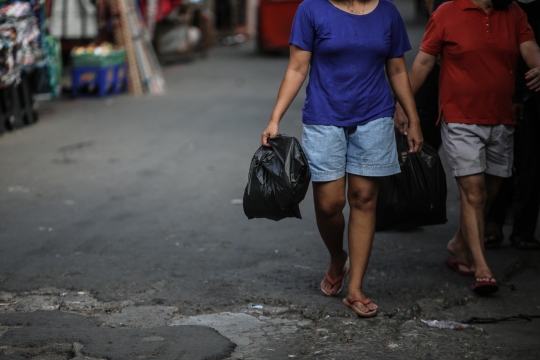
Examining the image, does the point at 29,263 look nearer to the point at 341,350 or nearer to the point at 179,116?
the point at 341,350

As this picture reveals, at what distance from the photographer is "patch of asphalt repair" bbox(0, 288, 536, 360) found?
3.62 metres

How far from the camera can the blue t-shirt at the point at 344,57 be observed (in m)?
3.93

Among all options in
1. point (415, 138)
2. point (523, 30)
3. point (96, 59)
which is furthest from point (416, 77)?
point (96, 59)

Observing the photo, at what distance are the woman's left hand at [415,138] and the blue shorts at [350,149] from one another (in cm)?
16

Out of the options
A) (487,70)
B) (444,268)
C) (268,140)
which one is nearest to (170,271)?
(268,140)

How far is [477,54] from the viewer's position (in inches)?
171

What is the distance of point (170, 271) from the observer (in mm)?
4871

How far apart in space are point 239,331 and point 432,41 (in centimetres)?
198

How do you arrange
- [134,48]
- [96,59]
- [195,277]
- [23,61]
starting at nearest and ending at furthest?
[195,277] → [23,61] → [96,59] → [134,48]

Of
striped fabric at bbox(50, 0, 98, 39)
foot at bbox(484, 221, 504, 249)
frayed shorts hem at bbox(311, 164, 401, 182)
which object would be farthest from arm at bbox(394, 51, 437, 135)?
striped fabric at bbox(50, 0, 98, 39)

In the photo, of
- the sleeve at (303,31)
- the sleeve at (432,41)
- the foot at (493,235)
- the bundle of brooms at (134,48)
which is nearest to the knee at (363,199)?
the sleeve at (303,31)

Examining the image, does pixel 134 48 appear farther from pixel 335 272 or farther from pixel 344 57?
pixel 344 57

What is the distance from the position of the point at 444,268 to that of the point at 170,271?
1747 millimetres

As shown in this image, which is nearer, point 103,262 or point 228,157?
point 103,262
